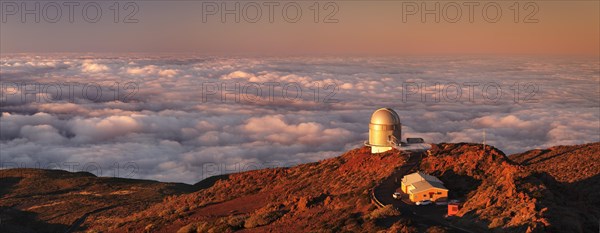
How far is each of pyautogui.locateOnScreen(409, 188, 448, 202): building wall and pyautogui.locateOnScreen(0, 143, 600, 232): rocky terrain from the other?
1.50m

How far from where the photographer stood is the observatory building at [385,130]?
162ft

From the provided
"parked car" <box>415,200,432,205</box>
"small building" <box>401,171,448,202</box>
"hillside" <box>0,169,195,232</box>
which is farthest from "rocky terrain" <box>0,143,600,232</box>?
"parked car" <box>415,200,432,205</box>

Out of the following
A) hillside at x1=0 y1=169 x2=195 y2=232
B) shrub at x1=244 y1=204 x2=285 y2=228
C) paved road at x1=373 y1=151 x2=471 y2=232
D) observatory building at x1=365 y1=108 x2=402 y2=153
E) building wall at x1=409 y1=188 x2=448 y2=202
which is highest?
observatory building at x1=365 y1=108 x2=402 y2=153

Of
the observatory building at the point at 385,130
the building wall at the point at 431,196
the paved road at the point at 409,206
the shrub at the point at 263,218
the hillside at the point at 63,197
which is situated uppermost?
the observatory building at the point at 385,130

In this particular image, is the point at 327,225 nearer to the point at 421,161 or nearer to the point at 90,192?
the point at 421,161

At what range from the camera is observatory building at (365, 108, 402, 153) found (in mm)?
49344

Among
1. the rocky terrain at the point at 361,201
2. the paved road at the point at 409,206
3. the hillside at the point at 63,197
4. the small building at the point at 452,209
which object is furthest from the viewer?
the hillside at the point at 63,197

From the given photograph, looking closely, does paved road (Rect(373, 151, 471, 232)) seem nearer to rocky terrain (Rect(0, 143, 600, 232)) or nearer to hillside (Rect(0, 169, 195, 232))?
rocky terrain (Rect(0, 143, 600, 232))

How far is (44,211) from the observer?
76.1 metres

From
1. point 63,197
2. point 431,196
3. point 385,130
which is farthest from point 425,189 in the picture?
point 63,197

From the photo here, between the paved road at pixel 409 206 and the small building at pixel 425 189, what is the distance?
2.12ft

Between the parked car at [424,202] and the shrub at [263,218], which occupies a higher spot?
the parked car at [424,202]

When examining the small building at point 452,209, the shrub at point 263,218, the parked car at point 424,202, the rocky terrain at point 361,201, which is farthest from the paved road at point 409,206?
the shrub at point 263,218

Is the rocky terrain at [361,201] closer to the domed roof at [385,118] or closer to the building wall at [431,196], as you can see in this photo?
the building wall at [431,196]
